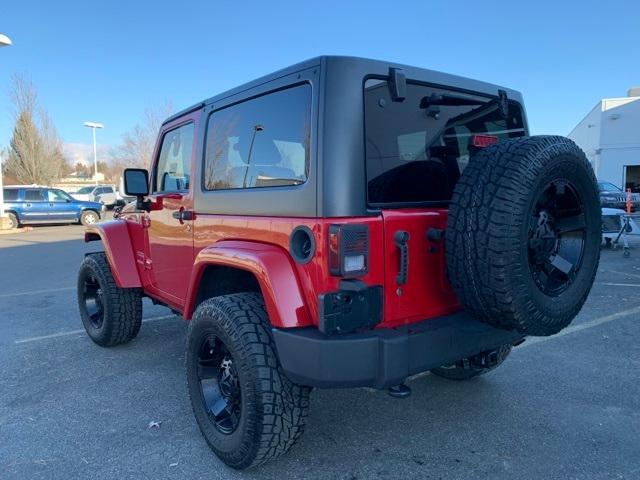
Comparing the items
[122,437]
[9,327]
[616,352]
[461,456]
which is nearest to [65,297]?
[9,327]

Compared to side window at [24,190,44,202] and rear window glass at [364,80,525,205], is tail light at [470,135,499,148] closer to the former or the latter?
rear window glass at [364,80,525,205]

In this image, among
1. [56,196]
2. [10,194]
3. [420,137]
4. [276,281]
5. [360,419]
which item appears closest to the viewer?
[276,281]

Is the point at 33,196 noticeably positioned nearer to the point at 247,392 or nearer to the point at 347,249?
the point at 247,392

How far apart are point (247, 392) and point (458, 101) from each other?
203 centimetres

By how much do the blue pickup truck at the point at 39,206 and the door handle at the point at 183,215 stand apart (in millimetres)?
17816

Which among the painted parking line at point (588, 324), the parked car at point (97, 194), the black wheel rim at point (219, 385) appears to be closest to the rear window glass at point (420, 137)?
the black wheel rim at point (219, 385)

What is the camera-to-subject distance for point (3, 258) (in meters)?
10.9

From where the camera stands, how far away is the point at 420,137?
2.63 m

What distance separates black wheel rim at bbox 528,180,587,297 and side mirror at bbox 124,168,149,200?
2863 millimetres

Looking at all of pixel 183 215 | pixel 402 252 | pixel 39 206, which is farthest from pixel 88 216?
pixel 402 252

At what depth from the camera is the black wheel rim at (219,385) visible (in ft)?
8.63

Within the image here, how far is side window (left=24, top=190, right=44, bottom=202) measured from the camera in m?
19.3

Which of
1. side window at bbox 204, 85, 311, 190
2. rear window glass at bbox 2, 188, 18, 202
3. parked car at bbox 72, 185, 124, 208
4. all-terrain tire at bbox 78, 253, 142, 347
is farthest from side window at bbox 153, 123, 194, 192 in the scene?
parked car at bbox 72, 185, 124, 208

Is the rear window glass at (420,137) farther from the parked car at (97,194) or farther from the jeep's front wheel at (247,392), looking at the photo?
the parked car at (97,194)
